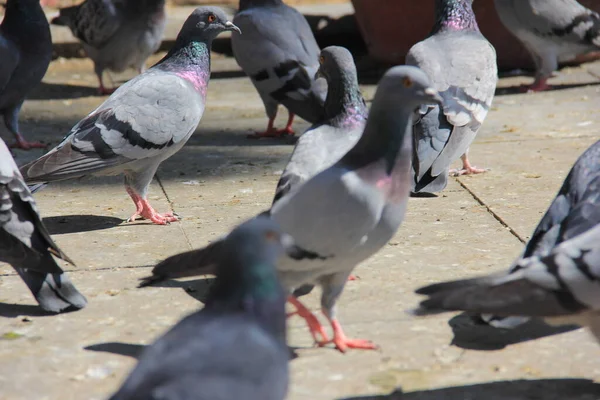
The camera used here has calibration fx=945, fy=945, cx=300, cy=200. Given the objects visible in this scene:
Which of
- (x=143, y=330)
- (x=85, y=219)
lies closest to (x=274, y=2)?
(x=85, y=219)

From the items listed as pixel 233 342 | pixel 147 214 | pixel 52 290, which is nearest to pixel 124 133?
pixel 147 214

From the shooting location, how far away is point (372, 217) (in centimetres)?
342

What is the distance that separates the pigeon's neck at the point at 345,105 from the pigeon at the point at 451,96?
1.23m

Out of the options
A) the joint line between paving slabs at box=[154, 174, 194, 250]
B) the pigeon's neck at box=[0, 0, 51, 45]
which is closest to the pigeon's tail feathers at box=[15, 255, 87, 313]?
the joint line between paving slabs at box=[154, 174, 194, 250]

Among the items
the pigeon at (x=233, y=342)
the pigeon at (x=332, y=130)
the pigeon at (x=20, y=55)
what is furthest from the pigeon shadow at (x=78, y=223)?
the pigeon at (x=233, y=342)

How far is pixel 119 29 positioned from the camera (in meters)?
9.32

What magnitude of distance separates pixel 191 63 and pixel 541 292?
10.7ft

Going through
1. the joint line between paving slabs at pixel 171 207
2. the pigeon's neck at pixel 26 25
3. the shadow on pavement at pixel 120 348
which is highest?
the pigeon's neck at pixel 26 25

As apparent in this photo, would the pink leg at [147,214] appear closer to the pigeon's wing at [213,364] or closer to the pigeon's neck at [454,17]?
the pigeon's neck at [454,17]

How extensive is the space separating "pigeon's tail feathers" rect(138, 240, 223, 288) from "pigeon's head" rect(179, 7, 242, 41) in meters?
2.52

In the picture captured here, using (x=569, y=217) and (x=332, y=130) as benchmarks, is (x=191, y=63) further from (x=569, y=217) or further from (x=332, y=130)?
(x=569, y=217)

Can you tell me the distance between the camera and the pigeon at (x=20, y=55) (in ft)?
24.0

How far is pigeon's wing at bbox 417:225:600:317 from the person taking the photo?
304 centimetres

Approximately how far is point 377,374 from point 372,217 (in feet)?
1.97
